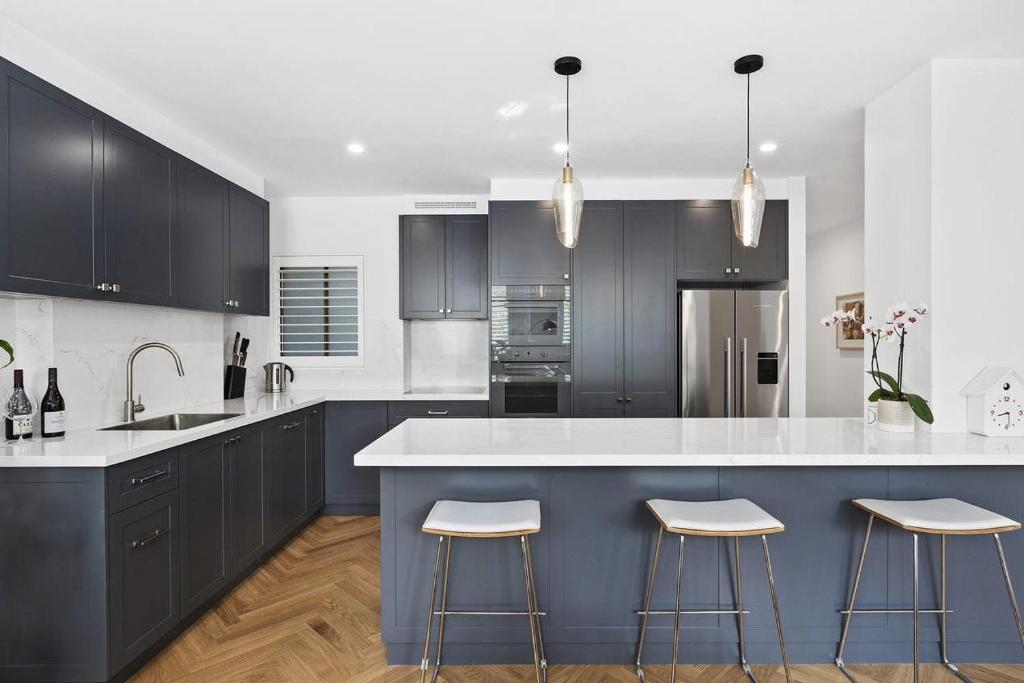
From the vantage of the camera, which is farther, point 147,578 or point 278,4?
point 147,578

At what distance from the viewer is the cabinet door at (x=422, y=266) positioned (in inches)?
176

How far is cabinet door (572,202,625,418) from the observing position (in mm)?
4109

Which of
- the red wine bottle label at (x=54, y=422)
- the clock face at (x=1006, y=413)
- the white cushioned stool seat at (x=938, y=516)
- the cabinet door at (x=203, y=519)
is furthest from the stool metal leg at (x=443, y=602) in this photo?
the clock face at (x=1006, y=413)

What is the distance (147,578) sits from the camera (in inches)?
86.7

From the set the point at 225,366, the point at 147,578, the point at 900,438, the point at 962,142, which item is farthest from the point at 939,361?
the point at 225,366

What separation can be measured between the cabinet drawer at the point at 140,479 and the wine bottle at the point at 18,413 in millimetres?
481

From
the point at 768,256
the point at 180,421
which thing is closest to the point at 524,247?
the point at 768,256

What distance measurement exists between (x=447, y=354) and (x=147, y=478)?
2847 millimetres

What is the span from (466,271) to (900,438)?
3.13m

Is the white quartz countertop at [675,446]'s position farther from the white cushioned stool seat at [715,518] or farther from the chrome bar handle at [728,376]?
the chrome bar handle at [728,376]

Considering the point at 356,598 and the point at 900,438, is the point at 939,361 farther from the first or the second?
the point at 356,598

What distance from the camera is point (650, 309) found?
4.11m

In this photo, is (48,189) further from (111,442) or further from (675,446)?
(675,446)

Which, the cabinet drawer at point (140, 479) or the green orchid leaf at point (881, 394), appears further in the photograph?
the green orchid leaf at point (881, 394)
